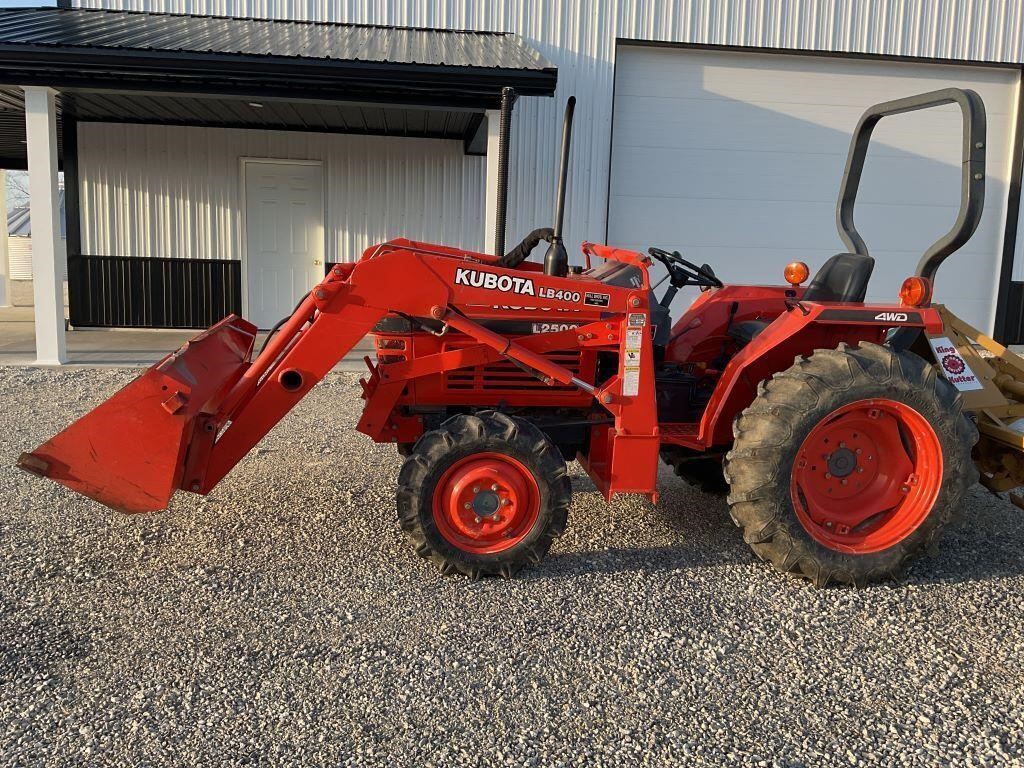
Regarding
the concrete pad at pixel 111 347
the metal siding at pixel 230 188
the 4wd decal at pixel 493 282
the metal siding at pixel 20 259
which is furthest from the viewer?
the metal siding at pixel 20 259

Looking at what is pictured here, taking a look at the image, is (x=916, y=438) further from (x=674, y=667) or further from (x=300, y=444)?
(x=300, y=444)

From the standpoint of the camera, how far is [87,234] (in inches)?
410

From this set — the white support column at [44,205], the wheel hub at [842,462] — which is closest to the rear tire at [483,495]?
the wheel hub at [842,462]

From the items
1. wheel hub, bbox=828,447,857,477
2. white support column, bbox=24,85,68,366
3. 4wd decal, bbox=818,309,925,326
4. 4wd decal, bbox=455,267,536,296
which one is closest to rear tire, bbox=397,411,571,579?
4wd decal, bbox=455,267,536,296

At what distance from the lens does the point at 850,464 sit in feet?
11.4

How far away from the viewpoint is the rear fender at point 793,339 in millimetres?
3443

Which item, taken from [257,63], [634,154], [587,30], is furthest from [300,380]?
[587,30]

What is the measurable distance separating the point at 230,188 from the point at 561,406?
825 centimetres

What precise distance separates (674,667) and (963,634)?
118 centimetres

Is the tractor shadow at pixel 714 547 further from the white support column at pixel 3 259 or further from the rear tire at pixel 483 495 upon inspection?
the white support column at pixel 3 259

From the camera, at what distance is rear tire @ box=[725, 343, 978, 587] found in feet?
10.5

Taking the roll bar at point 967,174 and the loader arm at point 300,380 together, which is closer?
the loader arm at point 300,380

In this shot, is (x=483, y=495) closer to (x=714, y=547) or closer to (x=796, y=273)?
(x=714, y=547)

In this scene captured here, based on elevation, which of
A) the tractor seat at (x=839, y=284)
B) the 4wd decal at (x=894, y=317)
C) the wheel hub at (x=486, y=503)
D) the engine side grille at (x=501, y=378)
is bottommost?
the wheel hub at (x=486, y=503)
